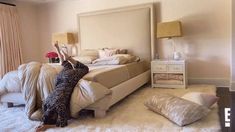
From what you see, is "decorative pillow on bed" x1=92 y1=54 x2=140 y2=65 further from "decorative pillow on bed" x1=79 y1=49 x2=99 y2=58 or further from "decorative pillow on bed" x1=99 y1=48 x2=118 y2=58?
"decorative pillow on bed" x1=79 y1=49 x2=99 y2=58

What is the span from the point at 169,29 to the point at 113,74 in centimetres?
174

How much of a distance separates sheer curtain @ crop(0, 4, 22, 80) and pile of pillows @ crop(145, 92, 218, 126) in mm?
3839

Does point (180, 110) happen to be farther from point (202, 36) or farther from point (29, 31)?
point (29, 31)

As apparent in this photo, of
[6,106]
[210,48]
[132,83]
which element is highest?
[210,48]

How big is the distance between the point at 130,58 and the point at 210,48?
1693mm

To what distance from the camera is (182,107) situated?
2.64 metres

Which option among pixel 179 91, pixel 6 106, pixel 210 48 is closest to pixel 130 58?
pixel 179 91

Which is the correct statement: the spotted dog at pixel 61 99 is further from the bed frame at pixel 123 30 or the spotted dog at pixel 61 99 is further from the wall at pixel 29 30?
the wall at pixel 29 30

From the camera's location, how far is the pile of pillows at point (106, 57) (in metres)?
4.45

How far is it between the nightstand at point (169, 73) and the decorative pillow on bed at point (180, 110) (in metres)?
1.66

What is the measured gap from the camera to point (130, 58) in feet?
15.3

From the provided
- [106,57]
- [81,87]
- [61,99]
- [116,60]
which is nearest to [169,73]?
[116,60]

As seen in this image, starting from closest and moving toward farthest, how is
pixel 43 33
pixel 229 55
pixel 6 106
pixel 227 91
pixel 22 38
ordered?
pixel 6 106, pixel 227 91, pixel 229 55, pixel 22 38, pixel 43 33

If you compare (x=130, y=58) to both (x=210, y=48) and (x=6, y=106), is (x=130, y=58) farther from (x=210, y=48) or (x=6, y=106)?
(x=6, y=106)
